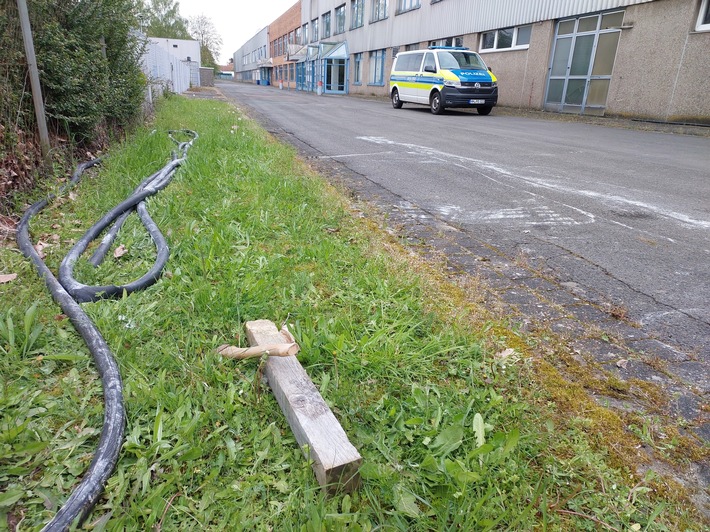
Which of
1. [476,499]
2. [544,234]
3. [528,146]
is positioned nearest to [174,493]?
[476,499]

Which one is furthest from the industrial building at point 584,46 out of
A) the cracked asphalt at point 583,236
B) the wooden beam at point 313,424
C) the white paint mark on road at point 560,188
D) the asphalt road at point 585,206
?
the wooden beam at point 313,424

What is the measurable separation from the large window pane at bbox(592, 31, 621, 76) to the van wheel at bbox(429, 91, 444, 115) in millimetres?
5200

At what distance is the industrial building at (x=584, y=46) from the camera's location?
13.6 m

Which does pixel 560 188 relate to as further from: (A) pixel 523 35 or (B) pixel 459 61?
(A) pixel 523 35

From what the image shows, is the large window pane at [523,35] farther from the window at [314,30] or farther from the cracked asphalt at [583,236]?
the window at [314,30]

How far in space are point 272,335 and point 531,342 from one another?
1.28m

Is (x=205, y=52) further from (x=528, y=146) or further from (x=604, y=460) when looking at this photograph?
(x=604, y=460)

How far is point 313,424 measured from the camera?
66.9 inches

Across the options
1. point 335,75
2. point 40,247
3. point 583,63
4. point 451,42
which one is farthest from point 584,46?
point 335,75

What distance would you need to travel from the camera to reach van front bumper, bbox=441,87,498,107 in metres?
16.8

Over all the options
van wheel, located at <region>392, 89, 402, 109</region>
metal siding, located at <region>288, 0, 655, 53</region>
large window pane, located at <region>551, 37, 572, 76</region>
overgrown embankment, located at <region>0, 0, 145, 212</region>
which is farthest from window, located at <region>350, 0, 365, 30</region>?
overgrown embankment, located at <region>0, 0, 145, 212</region>

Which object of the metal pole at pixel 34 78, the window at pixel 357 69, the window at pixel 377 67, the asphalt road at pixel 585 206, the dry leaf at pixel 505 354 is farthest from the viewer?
the window at pixel 357 69

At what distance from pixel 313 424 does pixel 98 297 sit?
167 cm

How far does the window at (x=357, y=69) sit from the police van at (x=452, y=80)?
68.7 ft
